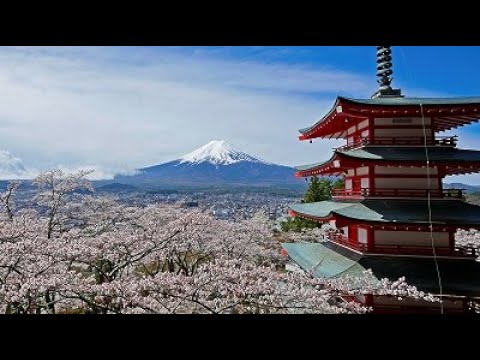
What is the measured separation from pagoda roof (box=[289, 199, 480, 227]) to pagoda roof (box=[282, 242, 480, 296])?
0.54m

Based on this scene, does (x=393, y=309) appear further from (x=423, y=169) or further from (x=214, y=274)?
(x=214, y=274)

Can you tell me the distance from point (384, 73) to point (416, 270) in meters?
3.07

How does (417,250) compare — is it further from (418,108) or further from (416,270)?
(418,108)

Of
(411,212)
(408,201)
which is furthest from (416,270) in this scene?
(408,201)

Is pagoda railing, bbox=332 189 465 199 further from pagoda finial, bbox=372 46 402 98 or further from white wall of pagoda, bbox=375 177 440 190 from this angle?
pagoda finial, bbox=372 46 402 98

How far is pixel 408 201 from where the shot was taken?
451 centimetres

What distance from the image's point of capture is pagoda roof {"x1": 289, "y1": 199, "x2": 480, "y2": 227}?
415cm

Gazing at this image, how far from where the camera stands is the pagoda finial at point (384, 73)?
529 centimetres

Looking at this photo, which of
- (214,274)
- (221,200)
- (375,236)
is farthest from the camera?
(221,200)

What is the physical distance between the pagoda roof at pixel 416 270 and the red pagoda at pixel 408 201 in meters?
0.01

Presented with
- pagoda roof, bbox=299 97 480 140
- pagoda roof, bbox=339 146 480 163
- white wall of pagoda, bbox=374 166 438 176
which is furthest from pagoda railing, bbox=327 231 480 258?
pagoda roof, bbox=299 97 480 140
